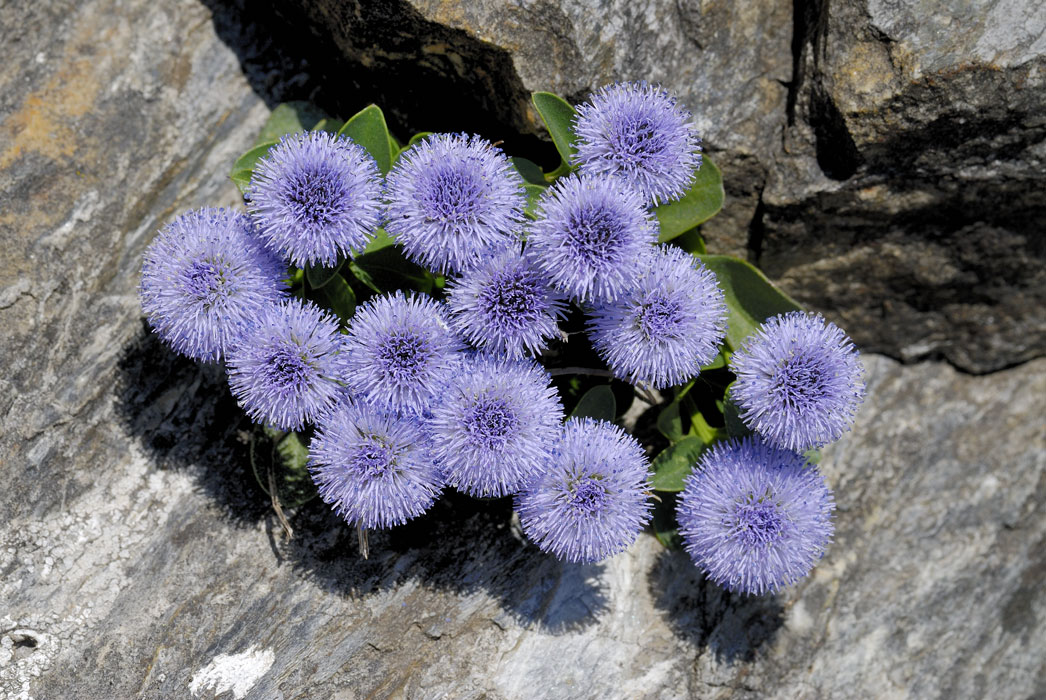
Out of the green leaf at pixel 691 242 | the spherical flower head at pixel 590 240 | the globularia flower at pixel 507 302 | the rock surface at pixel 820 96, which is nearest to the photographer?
the spherical flower head at pixel 590 240

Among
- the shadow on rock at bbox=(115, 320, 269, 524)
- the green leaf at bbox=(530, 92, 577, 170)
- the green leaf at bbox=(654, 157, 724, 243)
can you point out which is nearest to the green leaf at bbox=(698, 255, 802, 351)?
the green leaf at bbox=(654, 157, 724, 243)

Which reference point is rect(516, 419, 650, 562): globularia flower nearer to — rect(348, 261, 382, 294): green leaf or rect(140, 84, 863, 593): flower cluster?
rect(140, 84, 863, 593): flower cluster

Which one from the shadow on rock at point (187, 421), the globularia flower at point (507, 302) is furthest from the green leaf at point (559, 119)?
the shadow on rock at point (187, 421)

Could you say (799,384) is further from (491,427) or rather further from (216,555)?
(216,555)

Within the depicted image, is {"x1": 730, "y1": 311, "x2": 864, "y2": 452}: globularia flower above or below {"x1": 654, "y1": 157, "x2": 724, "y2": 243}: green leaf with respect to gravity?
below

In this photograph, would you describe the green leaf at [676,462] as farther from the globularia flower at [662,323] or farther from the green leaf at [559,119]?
the green leaf at [559,119]

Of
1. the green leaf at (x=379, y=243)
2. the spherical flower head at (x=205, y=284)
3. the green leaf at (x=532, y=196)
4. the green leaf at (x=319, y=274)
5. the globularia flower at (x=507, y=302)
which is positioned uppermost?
the spherical flower head at (x=205, y=284)

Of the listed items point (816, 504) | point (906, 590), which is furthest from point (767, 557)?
point (906, 590)

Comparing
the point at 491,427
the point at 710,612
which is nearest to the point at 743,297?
the point at 491,427
